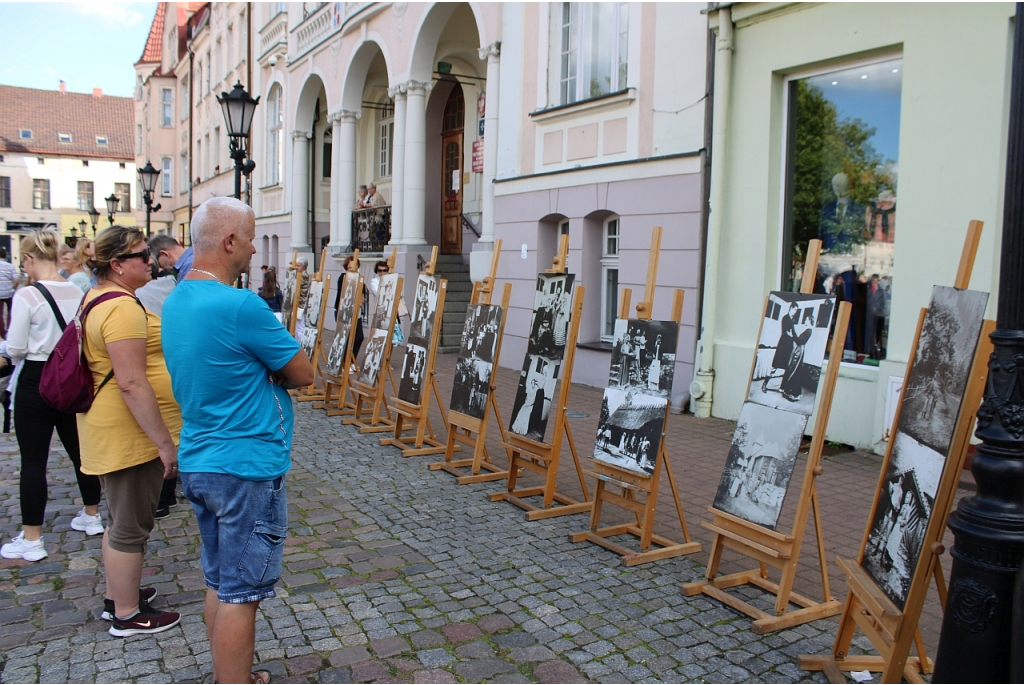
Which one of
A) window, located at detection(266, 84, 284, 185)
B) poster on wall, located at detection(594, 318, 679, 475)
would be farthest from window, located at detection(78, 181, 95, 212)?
poster on wall, located at detection(594, 318, 679, 475)

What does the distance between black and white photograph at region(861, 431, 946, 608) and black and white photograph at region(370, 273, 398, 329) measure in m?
6.16

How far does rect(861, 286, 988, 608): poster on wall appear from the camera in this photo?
3.11 meters

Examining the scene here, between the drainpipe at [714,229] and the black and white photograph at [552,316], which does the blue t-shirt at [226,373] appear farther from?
the drainpipe at [714,229]

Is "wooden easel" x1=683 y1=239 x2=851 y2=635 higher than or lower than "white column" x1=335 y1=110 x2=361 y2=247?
lower

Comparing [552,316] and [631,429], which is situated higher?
[552,316]

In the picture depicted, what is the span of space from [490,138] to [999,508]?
11592 millimetres

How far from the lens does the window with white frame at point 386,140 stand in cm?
2209

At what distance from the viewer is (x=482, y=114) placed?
17797 mm

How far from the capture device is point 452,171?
19.4m

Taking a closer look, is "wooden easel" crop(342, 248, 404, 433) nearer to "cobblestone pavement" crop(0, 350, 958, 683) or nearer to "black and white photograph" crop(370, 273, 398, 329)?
"black and white photograph" crop(370, 273, 398, 329)

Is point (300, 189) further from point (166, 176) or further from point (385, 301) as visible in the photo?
point (166, 176)

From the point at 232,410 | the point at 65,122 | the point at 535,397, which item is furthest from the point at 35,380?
the point at 65,122

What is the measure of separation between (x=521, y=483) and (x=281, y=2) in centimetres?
2091

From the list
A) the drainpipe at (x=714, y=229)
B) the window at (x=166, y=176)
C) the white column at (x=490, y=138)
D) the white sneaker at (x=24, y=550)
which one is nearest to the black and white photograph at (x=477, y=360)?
the drainpipe at (x=714, y=229)
